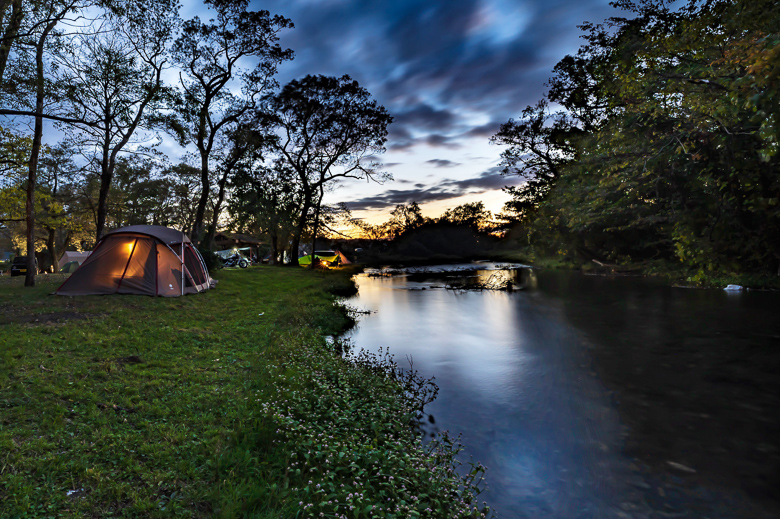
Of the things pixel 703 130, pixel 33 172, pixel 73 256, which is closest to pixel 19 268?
pixel 73 256

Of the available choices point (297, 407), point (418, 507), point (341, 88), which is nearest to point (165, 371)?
point (297, 407)

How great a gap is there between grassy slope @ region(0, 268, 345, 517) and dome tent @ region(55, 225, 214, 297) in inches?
76.1

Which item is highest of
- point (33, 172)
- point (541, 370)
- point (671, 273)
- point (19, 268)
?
point (33, 172)

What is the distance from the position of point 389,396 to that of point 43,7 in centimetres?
1618

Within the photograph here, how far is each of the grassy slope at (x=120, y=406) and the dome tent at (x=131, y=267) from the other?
6.34 feet

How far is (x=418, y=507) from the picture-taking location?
13.0 feet

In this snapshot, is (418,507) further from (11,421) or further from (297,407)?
(11,421)

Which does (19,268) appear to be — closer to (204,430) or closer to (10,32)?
(10,32)

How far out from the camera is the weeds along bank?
12.5ft

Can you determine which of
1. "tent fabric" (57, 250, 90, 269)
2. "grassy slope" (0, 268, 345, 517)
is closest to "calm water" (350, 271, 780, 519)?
"grassy slope" (0, 268, 345, 517)

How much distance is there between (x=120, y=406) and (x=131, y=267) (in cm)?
1084

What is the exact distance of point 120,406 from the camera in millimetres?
5621

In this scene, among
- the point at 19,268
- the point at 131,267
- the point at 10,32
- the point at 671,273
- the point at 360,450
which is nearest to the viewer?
the point at 360,450

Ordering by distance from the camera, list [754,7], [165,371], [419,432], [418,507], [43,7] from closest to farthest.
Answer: [418,507] < [419,432] < [165,371] < [754,7] < [43,7]
